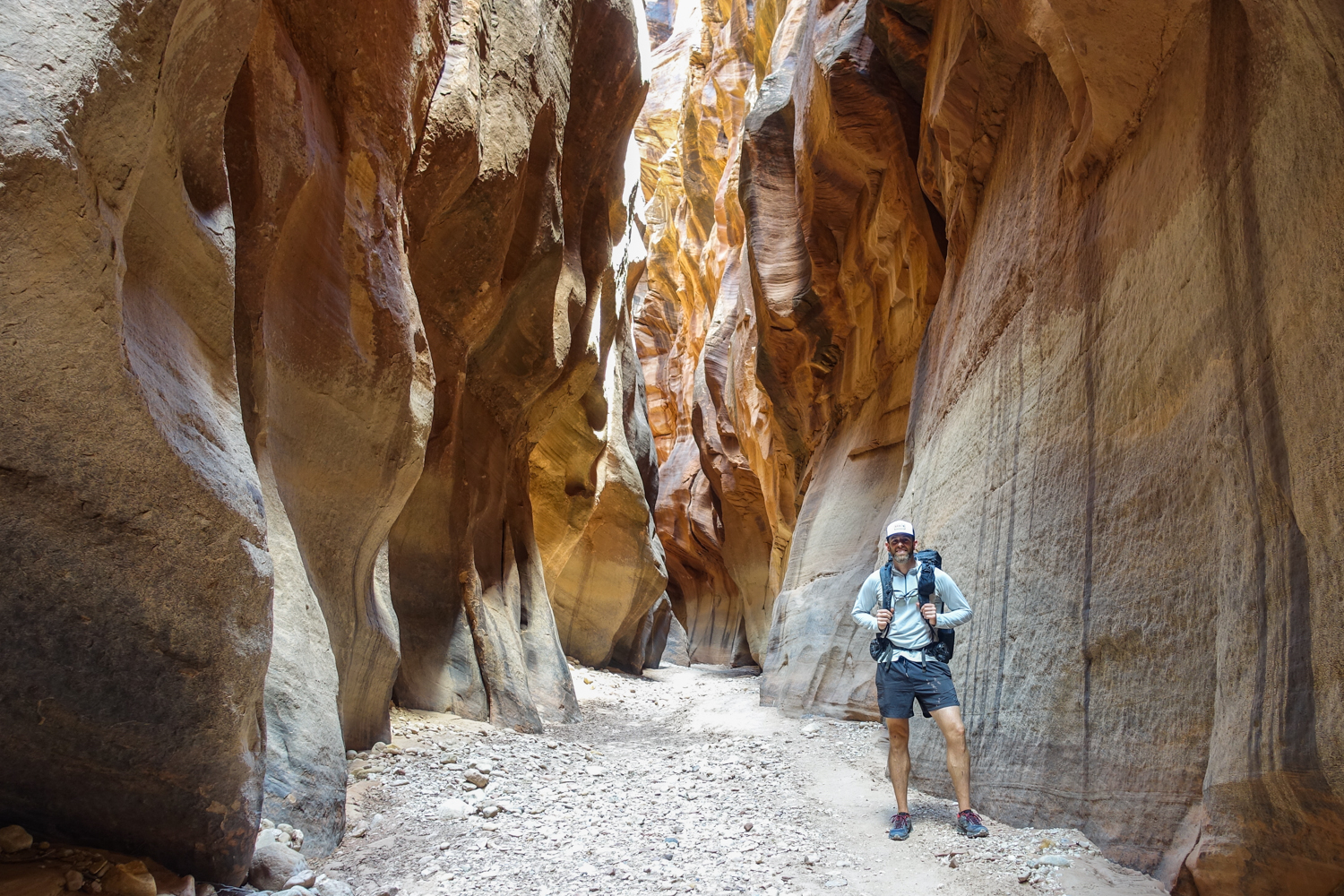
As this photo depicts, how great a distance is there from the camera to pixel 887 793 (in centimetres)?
535

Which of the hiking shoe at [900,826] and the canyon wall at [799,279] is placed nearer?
the hiking shoe at [900,826]

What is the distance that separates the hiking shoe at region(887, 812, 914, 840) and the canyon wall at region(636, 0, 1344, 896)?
1.75 feet

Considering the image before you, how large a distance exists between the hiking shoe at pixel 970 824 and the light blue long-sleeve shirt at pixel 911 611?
0.85 metres

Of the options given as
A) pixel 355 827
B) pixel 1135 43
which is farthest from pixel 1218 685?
pixel 355 827

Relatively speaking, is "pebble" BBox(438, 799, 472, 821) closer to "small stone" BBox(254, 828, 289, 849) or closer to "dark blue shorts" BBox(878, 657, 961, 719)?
"small stone" BBox(254, 828, 289, 849)

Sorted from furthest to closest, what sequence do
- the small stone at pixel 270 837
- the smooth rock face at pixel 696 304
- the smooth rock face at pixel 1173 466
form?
the smooth rock face at pixel 696 304 < the small stone at pixel 270 837 < the smooth rock face at pixel 1173 466

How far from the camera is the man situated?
4309mm

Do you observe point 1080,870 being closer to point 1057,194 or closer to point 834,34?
point 1057,194

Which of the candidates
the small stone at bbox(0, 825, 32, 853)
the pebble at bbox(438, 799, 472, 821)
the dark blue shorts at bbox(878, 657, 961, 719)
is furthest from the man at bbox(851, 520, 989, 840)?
the small stone at bbox(0, 825, 32, 853)

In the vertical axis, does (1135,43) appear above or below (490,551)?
above

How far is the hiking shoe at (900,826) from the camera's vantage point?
4.27m

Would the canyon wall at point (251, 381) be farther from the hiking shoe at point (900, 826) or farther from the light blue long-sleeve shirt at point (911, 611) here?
the light blue long-sleeve shirt at point (911, 611)

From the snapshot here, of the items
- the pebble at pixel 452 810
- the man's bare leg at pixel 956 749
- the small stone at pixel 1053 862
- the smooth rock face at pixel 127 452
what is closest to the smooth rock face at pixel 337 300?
the pebble at pixel 452 810

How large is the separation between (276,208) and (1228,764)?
4797mm
